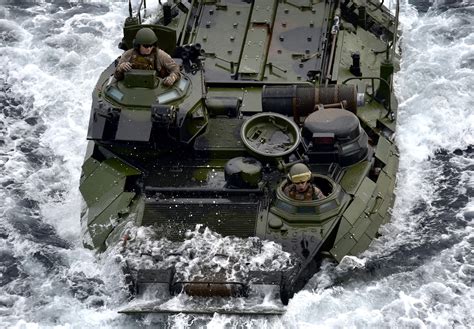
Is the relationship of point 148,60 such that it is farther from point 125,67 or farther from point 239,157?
point 239,157

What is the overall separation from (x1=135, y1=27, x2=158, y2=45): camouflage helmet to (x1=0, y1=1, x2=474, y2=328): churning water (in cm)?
363

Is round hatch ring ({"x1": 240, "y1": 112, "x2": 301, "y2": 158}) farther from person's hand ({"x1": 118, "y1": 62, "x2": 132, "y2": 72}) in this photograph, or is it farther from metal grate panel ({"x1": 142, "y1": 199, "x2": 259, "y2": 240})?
person's hand ({"x1": 118, "y1": 62, "x2": 132, "y2": 72})

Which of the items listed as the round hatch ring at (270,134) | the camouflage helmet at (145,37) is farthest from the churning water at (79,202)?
the camouflage helmet at (145,37)

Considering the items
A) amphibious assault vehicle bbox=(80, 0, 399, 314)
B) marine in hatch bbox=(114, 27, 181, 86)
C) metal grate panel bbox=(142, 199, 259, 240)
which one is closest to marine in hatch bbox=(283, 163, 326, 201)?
amphibious assault vehicle bbox=(80, 0, 399, 314)

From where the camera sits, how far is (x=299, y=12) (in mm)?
23953

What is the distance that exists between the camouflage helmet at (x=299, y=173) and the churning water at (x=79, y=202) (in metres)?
1.68

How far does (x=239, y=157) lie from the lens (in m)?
19.7

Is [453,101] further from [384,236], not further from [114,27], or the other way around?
[114,27]

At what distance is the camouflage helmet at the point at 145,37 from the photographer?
20391 mm

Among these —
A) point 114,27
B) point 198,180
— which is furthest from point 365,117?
point 114,27

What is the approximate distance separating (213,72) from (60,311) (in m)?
6.60

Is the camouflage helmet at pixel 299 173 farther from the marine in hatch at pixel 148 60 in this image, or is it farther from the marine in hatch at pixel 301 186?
the marine in hatch at pixel 148 60

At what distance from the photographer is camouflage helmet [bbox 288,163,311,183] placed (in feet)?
60.5

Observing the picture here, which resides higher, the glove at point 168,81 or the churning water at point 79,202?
the glove at point 168,81
